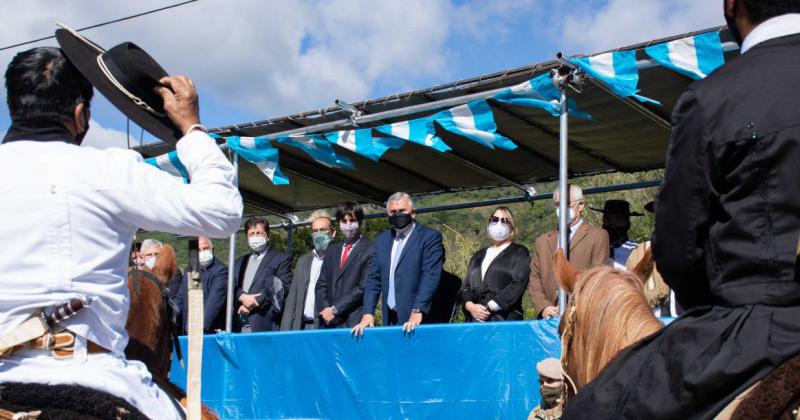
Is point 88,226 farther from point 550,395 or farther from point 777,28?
point 550,395

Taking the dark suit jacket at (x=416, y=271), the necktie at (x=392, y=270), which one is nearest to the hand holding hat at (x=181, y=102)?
the dark suit jacket at (x=416, y=271)

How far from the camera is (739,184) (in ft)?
7.68

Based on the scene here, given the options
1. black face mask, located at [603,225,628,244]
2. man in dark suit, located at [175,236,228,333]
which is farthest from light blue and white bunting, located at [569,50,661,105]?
man in dark suit, located at [175,236,228,333]

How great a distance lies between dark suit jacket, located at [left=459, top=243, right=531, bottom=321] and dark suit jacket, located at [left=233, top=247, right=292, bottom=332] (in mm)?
2743

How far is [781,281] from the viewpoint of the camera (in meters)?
2.27

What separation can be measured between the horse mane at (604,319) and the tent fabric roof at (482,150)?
4200mm

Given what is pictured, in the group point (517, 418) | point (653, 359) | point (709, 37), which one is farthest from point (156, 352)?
point (709, 37)

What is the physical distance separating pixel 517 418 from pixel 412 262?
223 centimetres

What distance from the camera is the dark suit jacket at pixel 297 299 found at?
1063cm

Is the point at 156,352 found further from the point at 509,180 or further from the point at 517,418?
the point at 509,180

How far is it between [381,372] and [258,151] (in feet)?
10.9

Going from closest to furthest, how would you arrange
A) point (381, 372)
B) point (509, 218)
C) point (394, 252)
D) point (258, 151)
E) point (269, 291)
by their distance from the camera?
1. point (381, 372)
2. point (509, 218)
3. point (394, 252)
4. point (258, 151)
5. point (269, 291)

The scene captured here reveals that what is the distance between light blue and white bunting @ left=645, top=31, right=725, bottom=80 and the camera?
6.85 metres

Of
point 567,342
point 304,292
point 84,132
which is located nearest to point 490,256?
point 304,292
